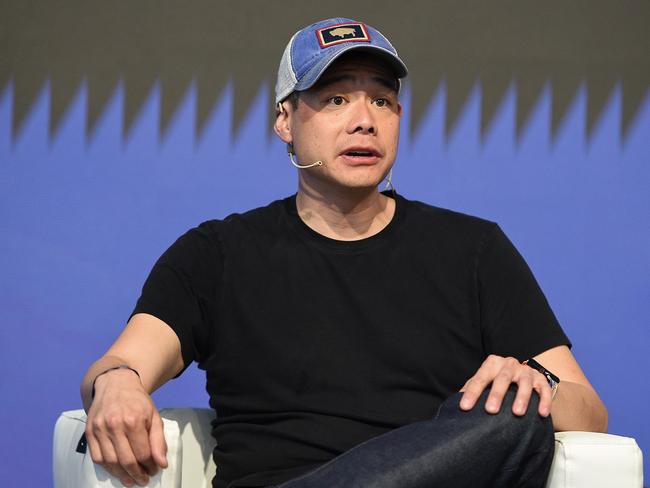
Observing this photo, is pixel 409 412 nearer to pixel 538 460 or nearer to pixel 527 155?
pixel 538 460

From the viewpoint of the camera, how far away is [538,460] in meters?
1.47

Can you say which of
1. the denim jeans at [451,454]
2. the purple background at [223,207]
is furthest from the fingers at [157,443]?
the purple background at [223,207]

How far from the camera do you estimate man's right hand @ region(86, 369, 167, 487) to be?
1.43 metres

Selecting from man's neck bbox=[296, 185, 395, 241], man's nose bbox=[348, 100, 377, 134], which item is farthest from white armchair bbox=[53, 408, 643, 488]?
→ man's nose bbox=[348, 100, 377, 134]

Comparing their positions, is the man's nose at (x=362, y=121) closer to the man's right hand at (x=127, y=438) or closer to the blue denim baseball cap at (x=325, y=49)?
the blue denim baseball cap at (x=325, y=49)

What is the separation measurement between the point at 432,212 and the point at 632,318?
128 centimetres

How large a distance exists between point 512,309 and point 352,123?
1.58 feet

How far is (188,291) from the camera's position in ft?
6.07

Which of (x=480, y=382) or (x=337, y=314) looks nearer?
(x=480, y=382)

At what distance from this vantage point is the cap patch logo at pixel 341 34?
1940 millimetres

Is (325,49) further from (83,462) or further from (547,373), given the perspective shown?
(83,462)

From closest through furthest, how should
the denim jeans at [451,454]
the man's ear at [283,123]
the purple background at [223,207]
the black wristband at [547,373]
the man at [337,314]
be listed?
the denim jeans at [451,454] < the black wristband at [547,373] < the man at [337,314] < the man's ear at [283,123] < the purple background at [223,207]

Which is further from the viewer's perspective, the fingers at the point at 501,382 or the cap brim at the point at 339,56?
the cap brim at the point at 339,56

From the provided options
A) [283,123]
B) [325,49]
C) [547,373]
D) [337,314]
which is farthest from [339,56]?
[547,373]
